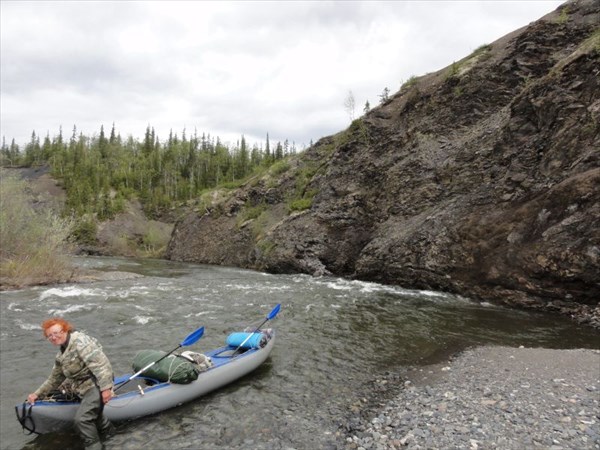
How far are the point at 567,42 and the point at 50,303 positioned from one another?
33314mm

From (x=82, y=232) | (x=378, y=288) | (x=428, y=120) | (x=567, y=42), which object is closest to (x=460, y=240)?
(x=378, y=288)

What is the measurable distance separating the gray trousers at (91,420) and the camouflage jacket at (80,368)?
17cm

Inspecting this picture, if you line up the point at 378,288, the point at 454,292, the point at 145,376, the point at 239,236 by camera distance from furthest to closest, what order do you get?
1. the point at 239,236
2. the point at 378,288
3. the point at 454,292
4. the point at 145,376

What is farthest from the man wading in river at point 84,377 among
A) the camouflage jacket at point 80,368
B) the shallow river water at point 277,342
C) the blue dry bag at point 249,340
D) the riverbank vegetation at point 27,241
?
the riverbank vegetation at point 27,241

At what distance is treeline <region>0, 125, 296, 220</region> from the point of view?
8638cm

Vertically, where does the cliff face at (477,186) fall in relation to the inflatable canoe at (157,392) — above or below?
above

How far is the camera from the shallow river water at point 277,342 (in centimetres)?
721

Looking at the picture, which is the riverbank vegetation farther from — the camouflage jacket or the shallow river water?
the camouflage jacket

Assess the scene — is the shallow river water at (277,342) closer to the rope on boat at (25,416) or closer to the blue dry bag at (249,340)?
the rope on boat at (25,416)

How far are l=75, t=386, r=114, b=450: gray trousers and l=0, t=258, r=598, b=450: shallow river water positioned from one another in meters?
0.29

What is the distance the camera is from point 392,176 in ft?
94.6

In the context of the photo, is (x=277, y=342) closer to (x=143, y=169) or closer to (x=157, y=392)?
(x=157, y=392)

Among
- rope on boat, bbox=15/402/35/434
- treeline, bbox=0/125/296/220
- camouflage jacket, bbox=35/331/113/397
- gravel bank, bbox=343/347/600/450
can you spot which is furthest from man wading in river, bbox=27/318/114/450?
treeline, bbox=0/125/296/220

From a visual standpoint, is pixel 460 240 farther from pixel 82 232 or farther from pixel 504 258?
pixel 82 232
